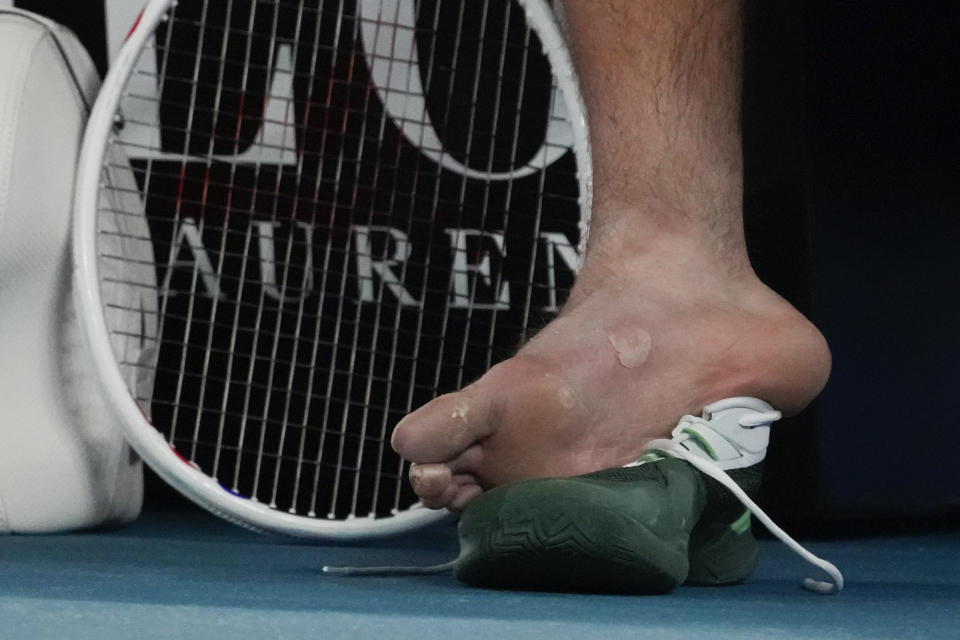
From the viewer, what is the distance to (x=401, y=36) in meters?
1.11

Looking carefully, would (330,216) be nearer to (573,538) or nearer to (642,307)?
(642,307)

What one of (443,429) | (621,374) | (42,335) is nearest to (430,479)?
(443,429)

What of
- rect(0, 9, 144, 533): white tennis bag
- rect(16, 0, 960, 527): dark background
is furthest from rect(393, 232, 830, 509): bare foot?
rect(0, 9, 144, 533): white tennis bag

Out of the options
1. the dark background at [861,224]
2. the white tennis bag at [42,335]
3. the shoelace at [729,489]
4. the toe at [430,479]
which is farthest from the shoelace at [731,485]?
the white tennis bag at [42,335]

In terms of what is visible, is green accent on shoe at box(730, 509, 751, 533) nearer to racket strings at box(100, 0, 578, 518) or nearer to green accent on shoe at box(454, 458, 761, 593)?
green accent on shoe at box(454, 458, 761, 593)

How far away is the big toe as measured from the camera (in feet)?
1.91

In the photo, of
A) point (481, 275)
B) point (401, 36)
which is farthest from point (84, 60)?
point (481, 275)

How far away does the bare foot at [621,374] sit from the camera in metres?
0.63

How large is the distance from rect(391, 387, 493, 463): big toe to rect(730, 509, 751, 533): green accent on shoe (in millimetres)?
152

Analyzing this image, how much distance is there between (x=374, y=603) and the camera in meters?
0.49

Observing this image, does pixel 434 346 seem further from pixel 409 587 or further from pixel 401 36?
pixel 409 587

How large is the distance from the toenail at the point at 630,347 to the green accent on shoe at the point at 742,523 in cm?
10

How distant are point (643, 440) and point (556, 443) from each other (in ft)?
0.18

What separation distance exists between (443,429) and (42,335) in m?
0.49
